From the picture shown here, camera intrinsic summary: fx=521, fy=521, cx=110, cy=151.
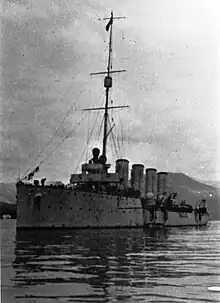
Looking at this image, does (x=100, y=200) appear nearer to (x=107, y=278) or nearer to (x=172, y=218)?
(x=172, y=218)

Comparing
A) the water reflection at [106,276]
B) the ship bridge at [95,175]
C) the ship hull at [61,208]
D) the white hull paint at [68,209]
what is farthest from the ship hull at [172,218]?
the water reflection at [106,276]

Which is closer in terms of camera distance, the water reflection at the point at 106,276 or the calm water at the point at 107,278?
the calm water at the point at 107,278

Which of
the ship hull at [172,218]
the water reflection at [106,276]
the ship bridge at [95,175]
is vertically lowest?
the water reflection at [106,276]

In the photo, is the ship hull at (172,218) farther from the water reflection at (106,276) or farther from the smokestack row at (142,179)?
the water reflection at (106,276)

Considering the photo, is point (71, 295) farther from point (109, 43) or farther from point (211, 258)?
point (109, 43)

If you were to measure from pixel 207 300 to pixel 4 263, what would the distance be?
7.69 m

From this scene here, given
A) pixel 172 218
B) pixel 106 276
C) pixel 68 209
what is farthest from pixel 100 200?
pixel 106 276

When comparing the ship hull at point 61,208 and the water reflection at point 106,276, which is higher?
the ship hull at point 61,208

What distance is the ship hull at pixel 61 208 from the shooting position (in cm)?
4534

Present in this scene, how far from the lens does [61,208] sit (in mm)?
46125

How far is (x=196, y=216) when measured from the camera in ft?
266

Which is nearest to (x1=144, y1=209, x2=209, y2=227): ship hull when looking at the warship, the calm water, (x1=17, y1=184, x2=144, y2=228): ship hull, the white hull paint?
the warship

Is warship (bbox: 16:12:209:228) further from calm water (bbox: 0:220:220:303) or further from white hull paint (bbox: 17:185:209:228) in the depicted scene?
calm water (bbox: 0:220:220:303)

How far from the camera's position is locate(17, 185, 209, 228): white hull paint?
45.3 m
